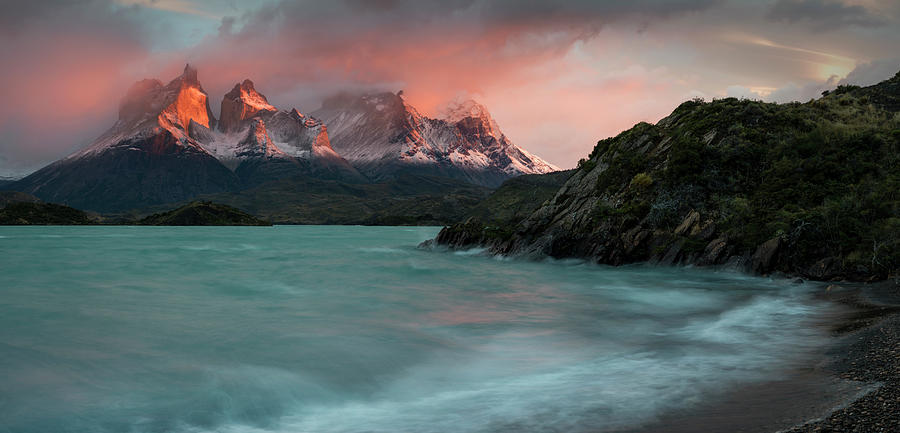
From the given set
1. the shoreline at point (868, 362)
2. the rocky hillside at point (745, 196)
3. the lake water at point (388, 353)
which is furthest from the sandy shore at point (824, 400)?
the rocky hillside at point (745, 196)

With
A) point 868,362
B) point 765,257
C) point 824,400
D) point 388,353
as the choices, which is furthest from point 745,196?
point 824,400

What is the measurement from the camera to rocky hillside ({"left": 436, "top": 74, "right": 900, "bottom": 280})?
33406 millimetres

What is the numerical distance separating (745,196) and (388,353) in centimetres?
3801

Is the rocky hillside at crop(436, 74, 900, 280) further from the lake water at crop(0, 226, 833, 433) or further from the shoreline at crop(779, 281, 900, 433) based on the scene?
the shoreline at crop(779, 281, 900, 433)

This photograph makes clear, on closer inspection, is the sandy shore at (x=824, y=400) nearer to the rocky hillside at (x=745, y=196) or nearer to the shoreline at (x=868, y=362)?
the shoreline at (x=868, y=362)

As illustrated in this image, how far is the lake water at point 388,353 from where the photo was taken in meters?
11.9

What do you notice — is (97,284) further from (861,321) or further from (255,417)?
(861,321)

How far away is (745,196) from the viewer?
43625 mm

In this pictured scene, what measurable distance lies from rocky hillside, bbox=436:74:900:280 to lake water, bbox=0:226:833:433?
12.6ft

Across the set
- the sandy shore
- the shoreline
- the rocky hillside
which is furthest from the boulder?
the sandy shore

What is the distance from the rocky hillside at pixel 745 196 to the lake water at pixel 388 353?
3841mm

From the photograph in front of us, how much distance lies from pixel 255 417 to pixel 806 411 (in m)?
11.6

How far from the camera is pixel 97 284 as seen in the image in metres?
35.8

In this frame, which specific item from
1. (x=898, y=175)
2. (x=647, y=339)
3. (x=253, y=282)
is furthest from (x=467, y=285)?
(x=898, y=175)
